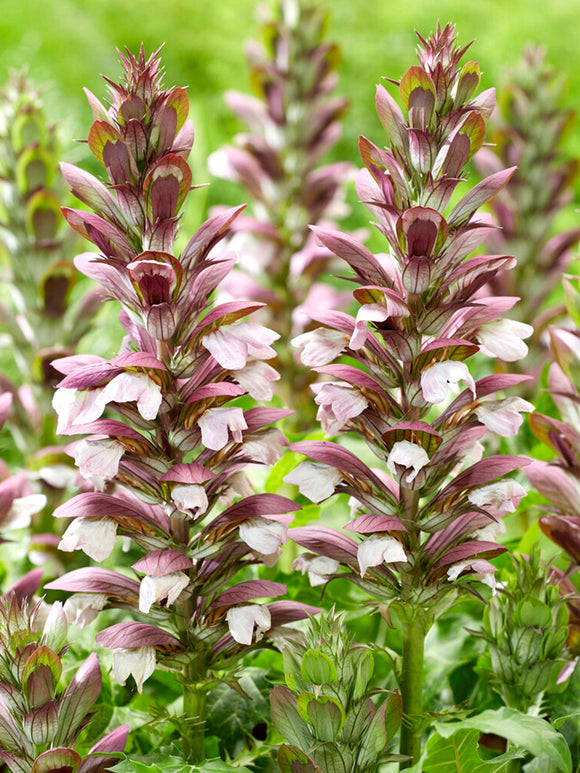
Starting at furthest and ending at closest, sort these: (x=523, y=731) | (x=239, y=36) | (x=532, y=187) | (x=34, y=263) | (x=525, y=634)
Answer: (x=239, y=36) → (x=532, y=187) → (x=34, y=263) → (x=525, y=634) → (x=523, y=731)

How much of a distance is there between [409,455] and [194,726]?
0.20m

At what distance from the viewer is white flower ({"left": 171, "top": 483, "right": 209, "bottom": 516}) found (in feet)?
1.35

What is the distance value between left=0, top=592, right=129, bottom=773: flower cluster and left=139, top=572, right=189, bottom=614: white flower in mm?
54

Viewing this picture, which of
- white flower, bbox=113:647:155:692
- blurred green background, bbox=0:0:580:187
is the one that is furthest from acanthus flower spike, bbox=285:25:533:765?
blurred green background, bbox=0:0:580:187

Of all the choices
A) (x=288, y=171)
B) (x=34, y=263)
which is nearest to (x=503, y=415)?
(x=34, y=263)

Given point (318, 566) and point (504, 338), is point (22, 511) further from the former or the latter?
point (504, 338)

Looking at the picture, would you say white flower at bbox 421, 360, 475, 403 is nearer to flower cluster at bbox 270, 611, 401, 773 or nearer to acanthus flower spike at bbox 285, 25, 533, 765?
acanthus flower spike at bbox 285, 25, 533, 765

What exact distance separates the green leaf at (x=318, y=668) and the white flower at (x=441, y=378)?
0.14m

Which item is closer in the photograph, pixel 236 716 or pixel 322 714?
pixel 322 714

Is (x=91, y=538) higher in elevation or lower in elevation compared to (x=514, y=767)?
higher

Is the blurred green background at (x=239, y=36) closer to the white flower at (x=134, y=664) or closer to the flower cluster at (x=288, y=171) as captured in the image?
the flower cluster at (x=288, y=171)

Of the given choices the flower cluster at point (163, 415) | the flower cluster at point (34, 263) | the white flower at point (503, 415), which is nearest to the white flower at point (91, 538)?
the flower cluster at point (163, 415)

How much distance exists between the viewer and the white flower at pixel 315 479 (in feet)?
1.49

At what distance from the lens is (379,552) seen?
1.41 feet
